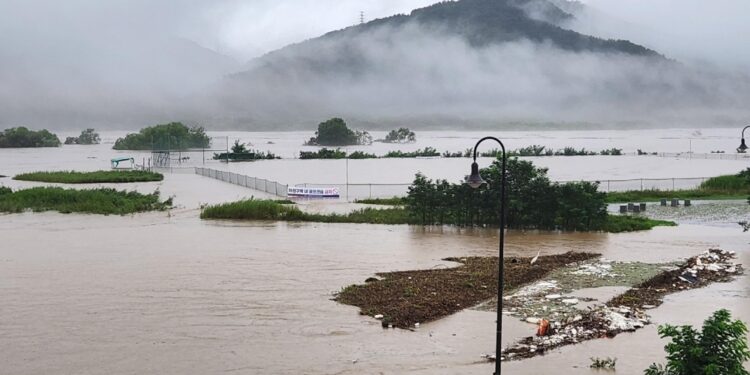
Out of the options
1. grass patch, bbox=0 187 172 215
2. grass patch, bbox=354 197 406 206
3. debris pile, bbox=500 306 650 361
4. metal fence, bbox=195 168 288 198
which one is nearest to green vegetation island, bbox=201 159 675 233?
grass patch, bbox=354 197 406 206

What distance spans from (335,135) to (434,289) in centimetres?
10799

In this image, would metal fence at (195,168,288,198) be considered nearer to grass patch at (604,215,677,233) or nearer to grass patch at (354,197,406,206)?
grass patch at (354,197,406,206)

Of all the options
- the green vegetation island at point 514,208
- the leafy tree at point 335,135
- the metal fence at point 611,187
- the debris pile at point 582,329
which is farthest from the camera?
the leafy tree at point 335,135

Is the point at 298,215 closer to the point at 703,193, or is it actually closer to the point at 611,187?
the point at 611,187

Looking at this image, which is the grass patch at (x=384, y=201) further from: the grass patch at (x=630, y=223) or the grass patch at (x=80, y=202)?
the grass patch at (x=630, y=223)

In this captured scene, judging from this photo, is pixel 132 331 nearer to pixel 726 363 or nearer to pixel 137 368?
pixel 137 368

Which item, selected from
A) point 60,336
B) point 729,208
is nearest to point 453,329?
point 60,336

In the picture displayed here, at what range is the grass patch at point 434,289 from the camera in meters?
14.4

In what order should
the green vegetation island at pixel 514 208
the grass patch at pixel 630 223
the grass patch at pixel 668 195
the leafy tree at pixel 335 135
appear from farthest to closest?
the leafy tree at pixel 335 135 → the grass patch at pixel 668 195 → the green vegetation island at pixel 514 208 → the grass patch at pixel 630 223

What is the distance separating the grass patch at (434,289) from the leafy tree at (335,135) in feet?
337

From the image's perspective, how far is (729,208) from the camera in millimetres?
34500

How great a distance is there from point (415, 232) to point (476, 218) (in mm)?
3138

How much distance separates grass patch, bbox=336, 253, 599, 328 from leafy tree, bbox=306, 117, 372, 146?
10273 centimetres

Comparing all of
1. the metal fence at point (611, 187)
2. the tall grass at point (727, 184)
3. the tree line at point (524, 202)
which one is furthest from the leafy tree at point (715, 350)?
the tall grass at point (727, 184)
